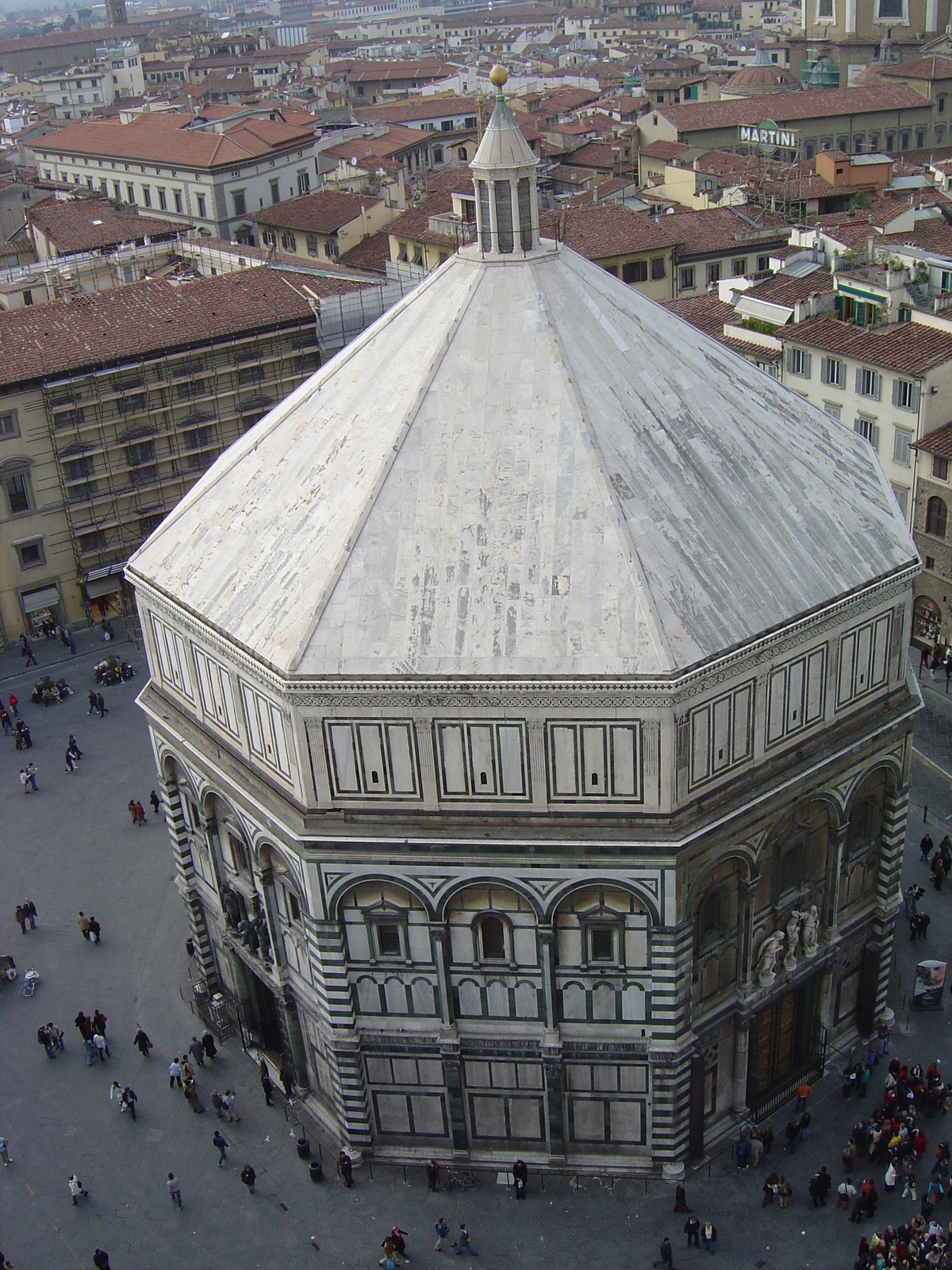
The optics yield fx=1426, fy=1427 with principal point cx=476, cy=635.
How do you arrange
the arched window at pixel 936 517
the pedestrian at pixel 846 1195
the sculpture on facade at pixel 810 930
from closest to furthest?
the pedestrian at pixel 846 1195 → the sculpture on facade at pixel 810 930 → the arched window at pixel 936 517

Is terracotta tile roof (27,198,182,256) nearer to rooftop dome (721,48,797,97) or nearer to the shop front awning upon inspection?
the shop front awning

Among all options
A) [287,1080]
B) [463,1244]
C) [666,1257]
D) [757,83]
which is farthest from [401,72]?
[666,1257]

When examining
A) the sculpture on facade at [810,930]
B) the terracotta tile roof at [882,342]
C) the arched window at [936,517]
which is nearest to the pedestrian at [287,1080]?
the sculpture on facade at [810,930]

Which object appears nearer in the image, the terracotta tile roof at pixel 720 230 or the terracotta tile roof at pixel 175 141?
the terracotta tile roof at pixel 720 230

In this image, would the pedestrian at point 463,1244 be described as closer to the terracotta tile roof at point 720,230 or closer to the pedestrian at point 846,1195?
the pedestrian at point 846,1195

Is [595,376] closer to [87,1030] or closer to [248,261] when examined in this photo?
[87,1030]

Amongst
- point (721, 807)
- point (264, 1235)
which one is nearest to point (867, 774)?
point (721, 807)

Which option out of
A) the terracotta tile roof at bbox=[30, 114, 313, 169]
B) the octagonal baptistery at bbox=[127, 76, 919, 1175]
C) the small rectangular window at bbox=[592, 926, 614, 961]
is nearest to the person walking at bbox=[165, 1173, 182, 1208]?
the octagonal baptistery at bbox=[127, 76, 919, 1175]

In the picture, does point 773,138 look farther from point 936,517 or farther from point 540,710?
point 540,710
